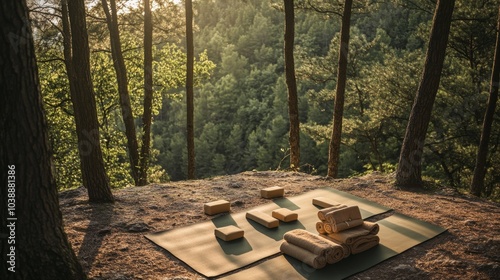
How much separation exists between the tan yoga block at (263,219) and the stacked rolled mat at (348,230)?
807 millimetres

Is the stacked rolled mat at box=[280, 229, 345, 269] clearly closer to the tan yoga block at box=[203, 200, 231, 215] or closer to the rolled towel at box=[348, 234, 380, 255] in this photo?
the rolled towel at box=[348, 234, 380, 255]

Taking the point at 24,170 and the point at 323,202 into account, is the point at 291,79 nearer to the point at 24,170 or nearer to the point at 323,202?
the point at 323,202

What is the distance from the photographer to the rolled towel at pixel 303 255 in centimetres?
485

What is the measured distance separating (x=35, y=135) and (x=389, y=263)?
4.48 meters

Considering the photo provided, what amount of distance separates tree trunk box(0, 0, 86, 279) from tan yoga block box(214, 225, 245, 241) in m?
2.28

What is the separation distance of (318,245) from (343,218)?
29.7 inches

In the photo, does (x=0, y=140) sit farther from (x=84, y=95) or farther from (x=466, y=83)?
(x=466, y=83)

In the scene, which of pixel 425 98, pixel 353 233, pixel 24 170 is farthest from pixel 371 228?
pixel 24 170

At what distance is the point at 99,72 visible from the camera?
16312mm

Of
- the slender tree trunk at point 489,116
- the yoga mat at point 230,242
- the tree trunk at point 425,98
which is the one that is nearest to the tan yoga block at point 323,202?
the yoga mat at point 230,242

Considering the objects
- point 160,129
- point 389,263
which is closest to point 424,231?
point 389,263

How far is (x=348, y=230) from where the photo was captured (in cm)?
549

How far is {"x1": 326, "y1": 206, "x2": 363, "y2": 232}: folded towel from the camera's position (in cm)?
544

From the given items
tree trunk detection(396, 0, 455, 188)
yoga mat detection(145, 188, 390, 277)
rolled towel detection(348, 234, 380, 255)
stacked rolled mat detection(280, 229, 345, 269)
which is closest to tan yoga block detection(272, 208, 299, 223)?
yoga mat detection(145, 188, 390, 277)
